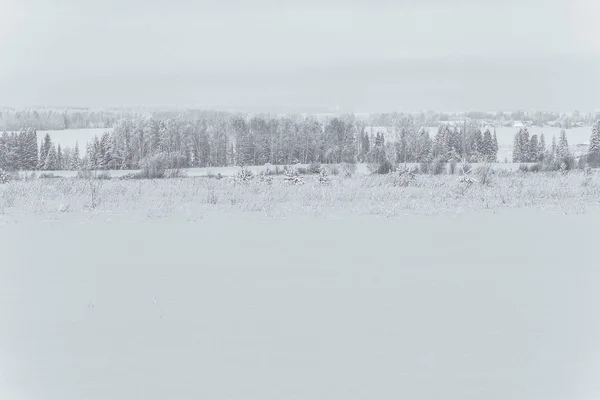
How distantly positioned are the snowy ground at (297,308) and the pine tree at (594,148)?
1586 cm

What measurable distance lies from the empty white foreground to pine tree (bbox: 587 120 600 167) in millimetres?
18910

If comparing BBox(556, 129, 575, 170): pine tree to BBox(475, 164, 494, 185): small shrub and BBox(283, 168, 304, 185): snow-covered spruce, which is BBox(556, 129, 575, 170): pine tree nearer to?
BBox(475, 164, 494, 185): small shrub

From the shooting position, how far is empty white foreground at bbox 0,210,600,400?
419cm

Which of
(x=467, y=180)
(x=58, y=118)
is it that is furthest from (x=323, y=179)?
(x=58, y=118)

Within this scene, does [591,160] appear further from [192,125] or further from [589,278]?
[589,278]

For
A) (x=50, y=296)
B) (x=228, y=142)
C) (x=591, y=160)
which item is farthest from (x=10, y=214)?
(x=591, y=160)

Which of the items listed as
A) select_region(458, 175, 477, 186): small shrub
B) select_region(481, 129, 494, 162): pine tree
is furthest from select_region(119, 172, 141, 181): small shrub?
select_region(481, 129, 494, 162): pine tree

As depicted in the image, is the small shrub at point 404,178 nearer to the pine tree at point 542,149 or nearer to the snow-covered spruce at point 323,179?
the snow-covered spruce at point 323,179

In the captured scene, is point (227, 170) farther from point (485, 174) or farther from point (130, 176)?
point (485, 174)

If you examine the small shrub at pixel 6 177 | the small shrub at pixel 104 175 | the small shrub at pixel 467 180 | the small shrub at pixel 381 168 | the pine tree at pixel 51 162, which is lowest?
the small shrub at pixel 467 180

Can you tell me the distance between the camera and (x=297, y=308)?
591cm

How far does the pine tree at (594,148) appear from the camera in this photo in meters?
27.2

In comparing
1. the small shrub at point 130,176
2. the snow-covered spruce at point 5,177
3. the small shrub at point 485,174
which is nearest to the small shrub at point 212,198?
the snow-covered spruce at point 5,177

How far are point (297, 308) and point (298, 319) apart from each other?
1.27 ft
